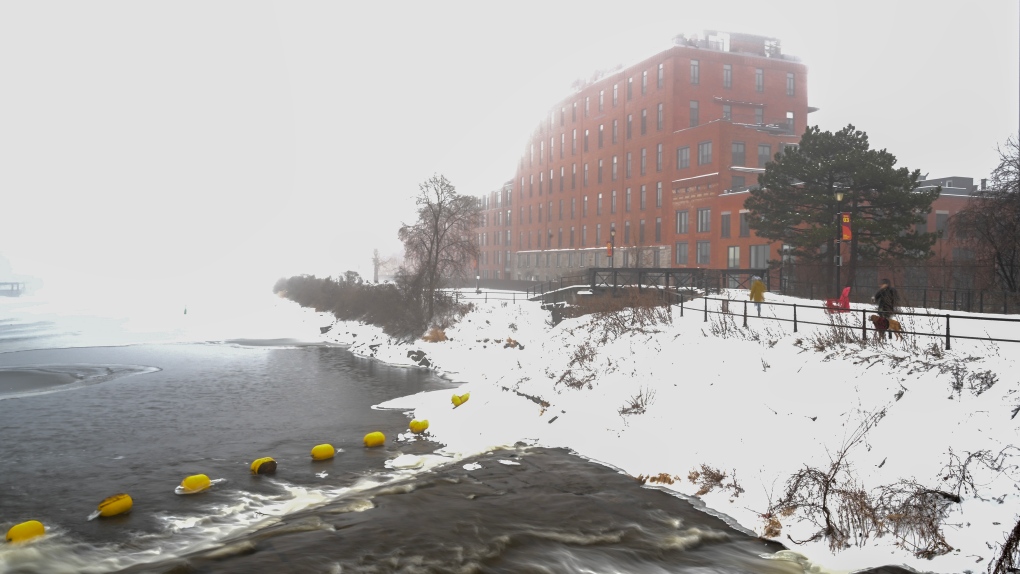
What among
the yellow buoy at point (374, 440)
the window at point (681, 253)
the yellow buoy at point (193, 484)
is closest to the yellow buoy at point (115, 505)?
the yellow buoy at point (193, 484)

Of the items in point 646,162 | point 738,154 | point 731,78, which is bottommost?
point 738,154

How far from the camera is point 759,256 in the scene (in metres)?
54.1

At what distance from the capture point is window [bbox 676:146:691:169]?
65844mm

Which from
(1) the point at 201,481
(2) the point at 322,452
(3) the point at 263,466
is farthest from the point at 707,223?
(1) the point at 201,481

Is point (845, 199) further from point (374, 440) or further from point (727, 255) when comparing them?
point (374, 440)

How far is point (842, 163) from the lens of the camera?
118 feet

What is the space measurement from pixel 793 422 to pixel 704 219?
50738 millimetres

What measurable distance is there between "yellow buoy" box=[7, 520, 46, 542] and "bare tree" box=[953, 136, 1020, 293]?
35419 millimetres

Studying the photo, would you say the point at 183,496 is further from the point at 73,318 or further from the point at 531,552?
the point at 73,318

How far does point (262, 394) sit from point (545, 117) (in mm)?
79996

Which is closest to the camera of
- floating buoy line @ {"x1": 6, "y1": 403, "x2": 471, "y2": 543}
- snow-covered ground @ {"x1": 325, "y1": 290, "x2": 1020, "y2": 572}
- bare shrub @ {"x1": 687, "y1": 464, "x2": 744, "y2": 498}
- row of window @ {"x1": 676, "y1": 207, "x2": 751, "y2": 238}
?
snow-covered ground @ {"x1": 325, "y1": 290, "x2": 1020, "y2": 572}

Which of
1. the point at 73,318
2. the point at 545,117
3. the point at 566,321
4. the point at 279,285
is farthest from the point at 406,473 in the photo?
the point at 279,285

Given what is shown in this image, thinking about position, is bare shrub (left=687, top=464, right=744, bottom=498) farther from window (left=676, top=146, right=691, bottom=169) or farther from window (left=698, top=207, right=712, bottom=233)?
window (left=676, top=146, right=691, bottom=169)

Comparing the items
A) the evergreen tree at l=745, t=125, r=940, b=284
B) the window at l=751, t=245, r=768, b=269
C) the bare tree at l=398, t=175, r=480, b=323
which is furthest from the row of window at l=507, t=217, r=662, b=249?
the evergreen tree at l=745, t=125, r=940, b=284
